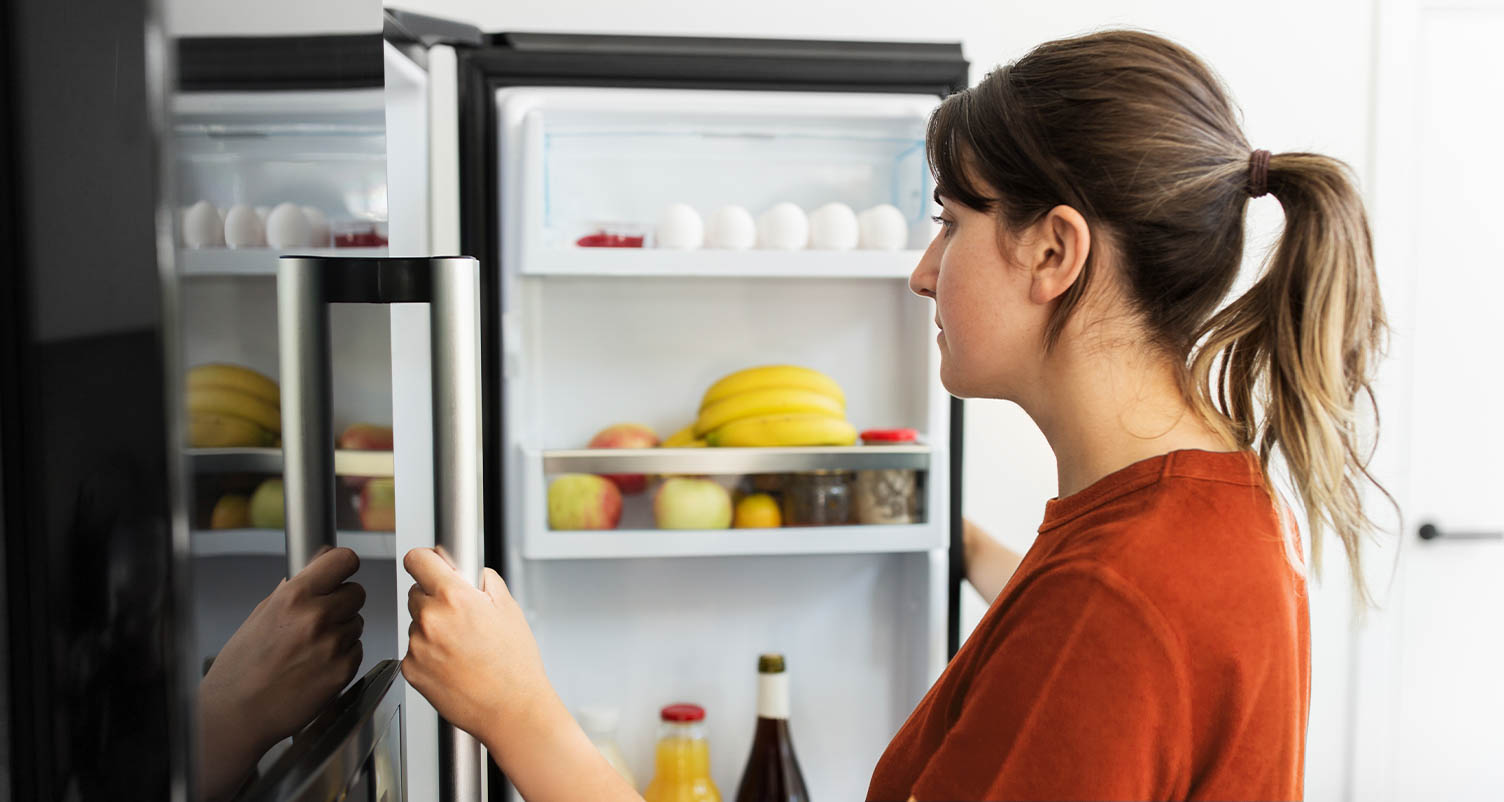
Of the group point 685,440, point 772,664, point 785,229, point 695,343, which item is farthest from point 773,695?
point 785,229

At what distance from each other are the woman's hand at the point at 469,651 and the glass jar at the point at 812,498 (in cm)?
78

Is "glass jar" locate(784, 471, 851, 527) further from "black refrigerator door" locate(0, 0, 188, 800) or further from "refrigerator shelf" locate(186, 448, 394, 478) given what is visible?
"black refrigerator door" locate(0, 0, 188, 800)

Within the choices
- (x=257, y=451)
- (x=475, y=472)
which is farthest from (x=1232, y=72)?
(x=257, y=451)

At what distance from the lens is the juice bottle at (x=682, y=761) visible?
1.55 m

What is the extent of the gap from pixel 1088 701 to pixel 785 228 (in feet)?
3.00

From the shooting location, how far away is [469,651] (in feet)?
2.07

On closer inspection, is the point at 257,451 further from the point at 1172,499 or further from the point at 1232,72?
the point at 1232,72

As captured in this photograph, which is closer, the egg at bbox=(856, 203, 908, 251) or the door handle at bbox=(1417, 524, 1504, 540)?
the egg at bbox=(856, 203, 908, 251)

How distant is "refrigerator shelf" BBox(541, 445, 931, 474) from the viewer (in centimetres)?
143

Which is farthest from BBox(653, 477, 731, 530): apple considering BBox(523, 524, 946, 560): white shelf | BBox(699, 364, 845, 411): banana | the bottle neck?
the bottle neck

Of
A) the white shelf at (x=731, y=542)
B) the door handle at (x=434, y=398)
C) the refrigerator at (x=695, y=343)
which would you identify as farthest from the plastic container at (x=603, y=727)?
the door handle at (x=434, y=398)

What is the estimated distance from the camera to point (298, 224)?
0.47 m

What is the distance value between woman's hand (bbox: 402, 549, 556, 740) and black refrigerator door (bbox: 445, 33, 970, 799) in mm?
778

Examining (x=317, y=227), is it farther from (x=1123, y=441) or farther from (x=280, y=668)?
(x=1123, y=441)
